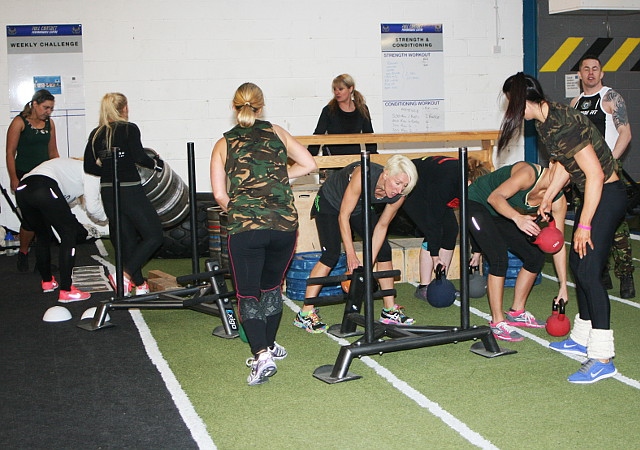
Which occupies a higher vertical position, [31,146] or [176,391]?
[31,146]

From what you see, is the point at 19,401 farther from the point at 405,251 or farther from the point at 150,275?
the point at 405,251

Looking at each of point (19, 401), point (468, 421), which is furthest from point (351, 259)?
point (19, 401)

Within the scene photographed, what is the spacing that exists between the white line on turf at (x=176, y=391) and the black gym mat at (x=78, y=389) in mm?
34

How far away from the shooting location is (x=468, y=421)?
381 cm

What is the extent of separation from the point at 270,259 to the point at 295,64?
6226 mm

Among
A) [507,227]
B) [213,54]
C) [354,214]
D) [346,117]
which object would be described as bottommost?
[507,227]

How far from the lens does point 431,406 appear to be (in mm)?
4035

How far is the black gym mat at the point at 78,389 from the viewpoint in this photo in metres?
3.74

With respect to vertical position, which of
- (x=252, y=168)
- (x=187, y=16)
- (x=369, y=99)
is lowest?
(x=252, y=168)

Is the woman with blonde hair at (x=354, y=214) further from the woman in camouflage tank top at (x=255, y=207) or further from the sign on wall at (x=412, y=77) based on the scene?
the sign on wall at (x=412, y=77)

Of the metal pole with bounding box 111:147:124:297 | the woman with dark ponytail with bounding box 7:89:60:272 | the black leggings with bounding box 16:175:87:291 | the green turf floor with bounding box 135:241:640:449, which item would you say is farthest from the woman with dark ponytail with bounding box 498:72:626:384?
the woman with dark ponytail with bounding box 7:89:60:272

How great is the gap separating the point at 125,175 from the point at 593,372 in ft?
11.6

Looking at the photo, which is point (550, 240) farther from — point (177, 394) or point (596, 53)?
point (596, 53)

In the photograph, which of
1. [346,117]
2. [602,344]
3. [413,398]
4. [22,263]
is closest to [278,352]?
[413,398]
